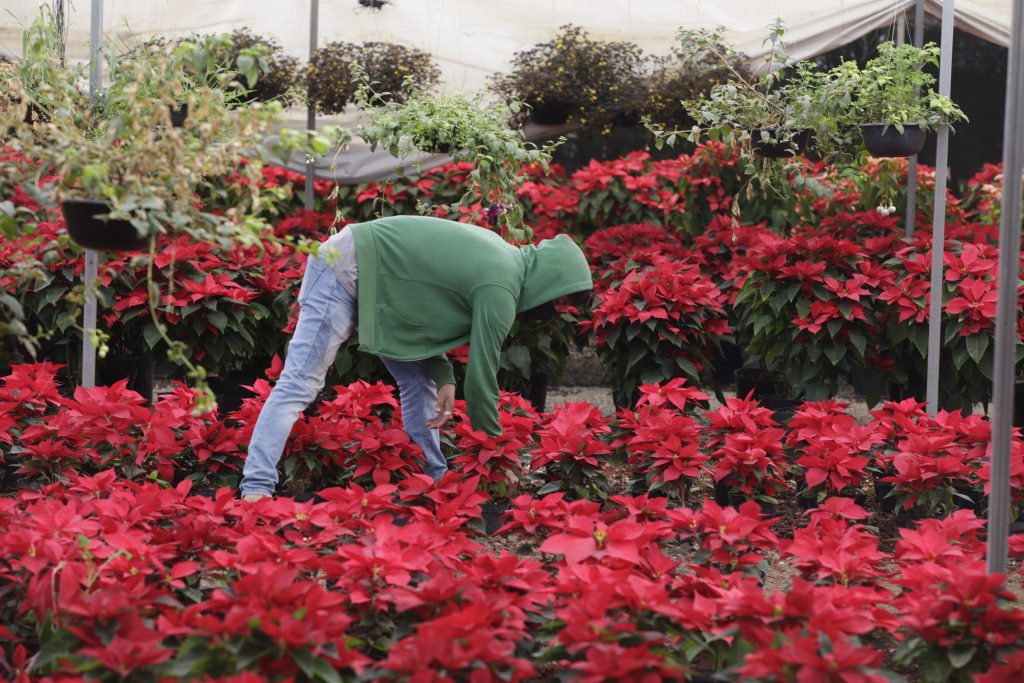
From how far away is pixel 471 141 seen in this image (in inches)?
183

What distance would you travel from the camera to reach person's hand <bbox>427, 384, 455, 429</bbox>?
349cm

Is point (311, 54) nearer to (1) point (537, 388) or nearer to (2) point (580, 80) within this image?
(2) point (580, 80)

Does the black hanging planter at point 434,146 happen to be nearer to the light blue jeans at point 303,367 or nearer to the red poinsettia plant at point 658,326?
the red poinsettia plant at point 658,326

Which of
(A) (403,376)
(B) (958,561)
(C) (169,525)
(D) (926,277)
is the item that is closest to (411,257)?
(A) (403,376)

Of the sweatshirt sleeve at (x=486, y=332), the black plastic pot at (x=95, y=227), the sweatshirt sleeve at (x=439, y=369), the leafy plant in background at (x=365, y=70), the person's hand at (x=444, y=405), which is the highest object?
the leafy plant in background at (x=365, y=70)

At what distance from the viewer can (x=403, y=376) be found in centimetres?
372

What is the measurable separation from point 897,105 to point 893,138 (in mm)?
134

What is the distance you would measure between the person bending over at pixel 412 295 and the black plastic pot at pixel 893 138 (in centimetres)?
191

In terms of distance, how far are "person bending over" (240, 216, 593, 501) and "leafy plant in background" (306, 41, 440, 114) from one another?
2.84 meters

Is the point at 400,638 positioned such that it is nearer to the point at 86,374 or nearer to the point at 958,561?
the point at 958,561

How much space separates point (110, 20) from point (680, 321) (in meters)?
3.82

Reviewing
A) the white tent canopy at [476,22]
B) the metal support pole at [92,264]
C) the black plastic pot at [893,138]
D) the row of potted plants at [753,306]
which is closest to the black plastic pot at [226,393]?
the row of potted plants at [753,306]

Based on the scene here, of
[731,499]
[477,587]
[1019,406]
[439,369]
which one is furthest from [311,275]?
[1019,406]

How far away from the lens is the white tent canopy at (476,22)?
657 cm
